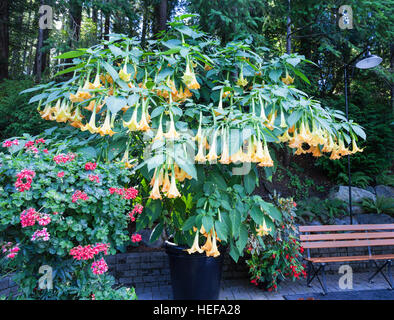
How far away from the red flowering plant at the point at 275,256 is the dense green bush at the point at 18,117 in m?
3.21

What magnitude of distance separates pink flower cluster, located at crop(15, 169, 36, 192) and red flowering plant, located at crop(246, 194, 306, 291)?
2395 mm

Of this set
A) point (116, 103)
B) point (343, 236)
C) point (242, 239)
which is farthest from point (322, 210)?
point (116, 103)

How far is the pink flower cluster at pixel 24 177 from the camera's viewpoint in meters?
1.43

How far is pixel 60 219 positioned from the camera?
4.81 feet

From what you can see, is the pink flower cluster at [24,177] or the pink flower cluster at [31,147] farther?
the pink flower cluster at [31,147]

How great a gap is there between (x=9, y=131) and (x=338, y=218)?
5601 mm

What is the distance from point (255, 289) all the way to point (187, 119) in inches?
92.8

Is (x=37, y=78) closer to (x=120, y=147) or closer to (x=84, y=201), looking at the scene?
(x=120, y=147)

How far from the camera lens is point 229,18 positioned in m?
3.87

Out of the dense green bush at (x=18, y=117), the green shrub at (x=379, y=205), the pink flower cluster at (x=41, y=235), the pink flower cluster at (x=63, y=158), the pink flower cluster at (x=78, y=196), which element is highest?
the dense green bush at (x=18, y=117)

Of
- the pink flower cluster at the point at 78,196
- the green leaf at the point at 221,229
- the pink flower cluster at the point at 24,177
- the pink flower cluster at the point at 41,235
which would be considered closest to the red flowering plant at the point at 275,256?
the green leaf at the point at 221,229

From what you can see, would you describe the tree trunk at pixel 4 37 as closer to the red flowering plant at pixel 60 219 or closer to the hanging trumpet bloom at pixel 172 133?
the red flowering plant at pixel 60 219

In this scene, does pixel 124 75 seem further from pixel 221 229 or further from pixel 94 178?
pixel 221 229

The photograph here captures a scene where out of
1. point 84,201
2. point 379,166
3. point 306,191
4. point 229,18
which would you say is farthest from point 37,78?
point 379,166
